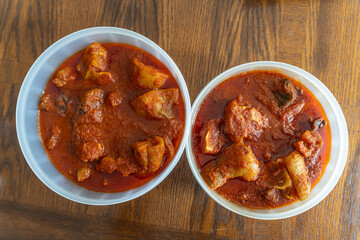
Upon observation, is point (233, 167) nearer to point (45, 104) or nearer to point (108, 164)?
point (108, 164)

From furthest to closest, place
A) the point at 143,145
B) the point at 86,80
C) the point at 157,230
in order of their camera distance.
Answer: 1. the point at 157,230
2. the point at 86,80
3. the point at 143,145

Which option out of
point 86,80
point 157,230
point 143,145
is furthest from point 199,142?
point 86,80

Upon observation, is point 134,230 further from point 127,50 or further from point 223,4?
point 223,4

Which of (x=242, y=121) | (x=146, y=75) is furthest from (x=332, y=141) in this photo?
(x=146, y=75)

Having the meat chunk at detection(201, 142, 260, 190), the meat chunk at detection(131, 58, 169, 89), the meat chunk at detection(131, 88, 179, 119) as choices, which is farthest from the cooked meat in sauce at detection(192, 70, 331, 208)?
the meat chunk at detection(131, 58, 169, 89)

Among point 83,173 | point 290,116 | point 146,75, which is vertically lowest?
point 83,173

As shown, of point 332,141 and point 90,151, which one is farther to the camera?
point 332,141
